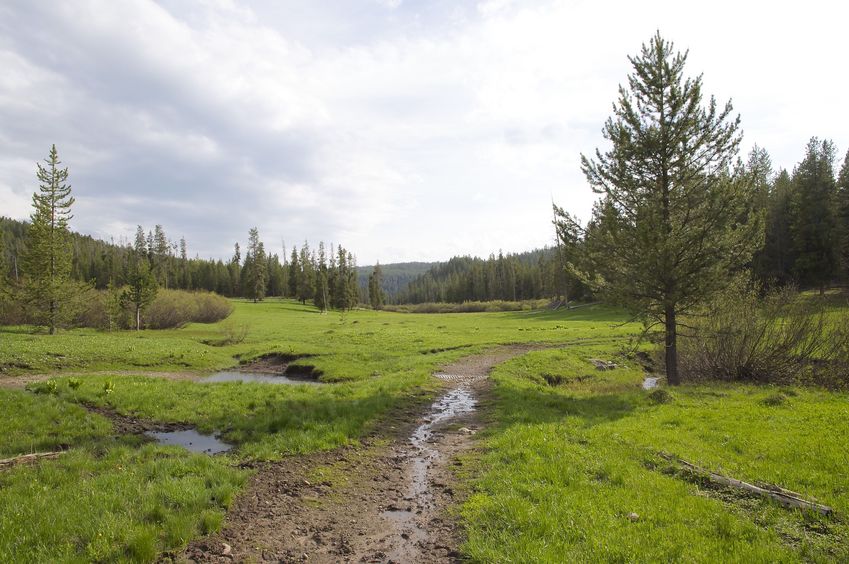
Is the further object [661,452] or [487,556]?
[661,452]

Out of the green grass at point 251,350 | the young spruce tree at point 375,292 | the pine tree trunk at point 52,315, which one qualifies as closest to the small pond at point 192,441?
the green grass at point 251,350

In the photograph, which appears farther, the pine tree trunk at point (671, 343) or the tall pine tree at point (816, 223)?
the tall pine tree at point (816, 223)

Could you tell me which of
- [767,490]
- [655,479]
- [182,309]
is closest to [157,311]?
[182,309]

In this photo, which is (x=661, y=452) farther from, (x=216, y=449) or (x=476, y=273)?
(x=476, y=273)

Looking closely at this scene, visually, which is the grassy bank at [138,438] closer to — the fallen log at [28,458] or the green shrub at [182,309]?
the fallen log at [28,458]

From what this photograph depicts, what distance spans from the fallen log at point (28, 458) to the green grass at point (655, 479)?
9.42 metres

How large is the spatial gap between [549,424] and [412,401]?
574cm

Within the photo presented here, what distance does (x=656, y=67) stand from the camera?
16516mm

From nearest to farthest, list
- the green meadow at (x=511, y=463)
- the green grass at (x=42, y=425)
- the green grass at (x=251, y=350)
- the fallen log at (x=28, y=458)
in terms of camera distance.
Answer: the green meadow at (x=511, y=463) → the fallen log at (x=28, y=458) → the green grass at (x=42, y=425) → the green grass at (x=251, y=350)

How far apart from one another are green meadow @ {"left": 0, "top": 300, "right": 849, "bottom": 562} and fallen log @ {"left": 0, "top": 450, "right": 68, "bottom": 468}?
0.49 metres

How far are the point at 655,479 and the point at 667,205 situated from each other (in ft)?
38.9

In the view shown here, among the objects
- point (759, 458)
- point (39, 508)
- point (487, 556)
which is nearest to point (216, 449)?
point (39, 508)

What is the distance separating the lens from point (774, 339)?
19.1m

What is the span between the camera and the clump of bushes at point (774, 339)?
18016 mm
